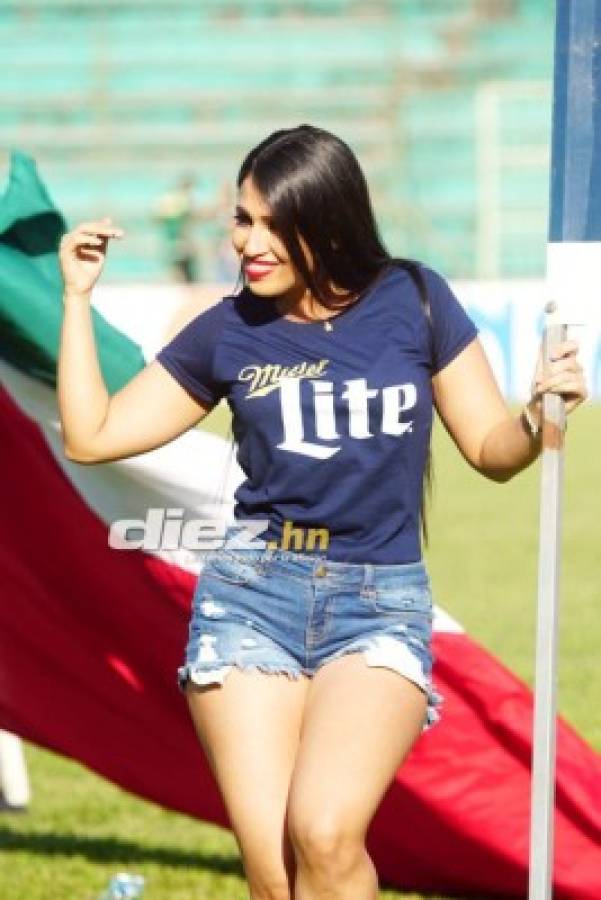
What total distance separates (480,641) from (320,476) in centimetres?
540

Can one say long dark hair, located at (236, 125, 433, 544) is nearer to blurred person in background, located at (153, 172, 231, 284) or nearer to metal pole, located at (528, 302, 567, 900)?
metal pole, located at (528, 302, 567, 900)

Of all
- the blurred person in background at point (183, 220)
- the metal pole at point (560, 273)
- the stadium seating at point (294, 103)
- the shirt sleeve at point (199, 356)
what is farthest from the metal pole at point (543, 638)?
the stadium seating at point (294, 103)

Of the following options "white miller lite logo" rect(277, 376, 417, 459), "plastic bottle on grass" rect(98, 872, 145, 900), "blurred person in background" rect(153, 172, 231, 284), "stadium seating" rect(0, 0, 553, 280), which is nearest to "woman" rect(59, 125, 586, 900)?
"white miller lite logo" rect(277, 376, 417, 459)

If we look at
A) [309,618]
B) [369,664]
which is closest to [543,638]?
[369,664]

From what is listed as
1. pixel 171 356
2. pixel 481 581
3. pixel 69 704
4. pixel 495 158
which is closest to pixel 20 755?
pixel 69 704

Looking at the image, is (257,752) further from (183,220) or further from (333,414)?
(183,220)

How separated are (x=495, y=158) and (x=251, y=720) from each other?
2249 centimetres

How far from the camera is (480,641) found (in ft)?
28.8

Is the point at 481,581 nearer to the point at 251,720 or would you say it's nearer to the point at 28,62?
the point at 251,720

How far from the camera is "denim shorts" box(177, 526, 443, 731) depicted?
3438 millimetres

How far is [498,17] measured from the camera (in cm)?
2602

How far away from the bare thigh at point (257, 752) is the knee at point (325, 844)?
90 millimetres

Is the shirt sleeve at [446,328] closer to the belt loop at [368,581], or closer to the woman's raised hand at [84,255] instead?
the belt loop at [368,581]

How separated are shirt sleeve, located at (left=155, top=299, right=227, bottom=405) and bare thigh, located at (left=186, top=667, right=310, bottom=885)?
53 cm
